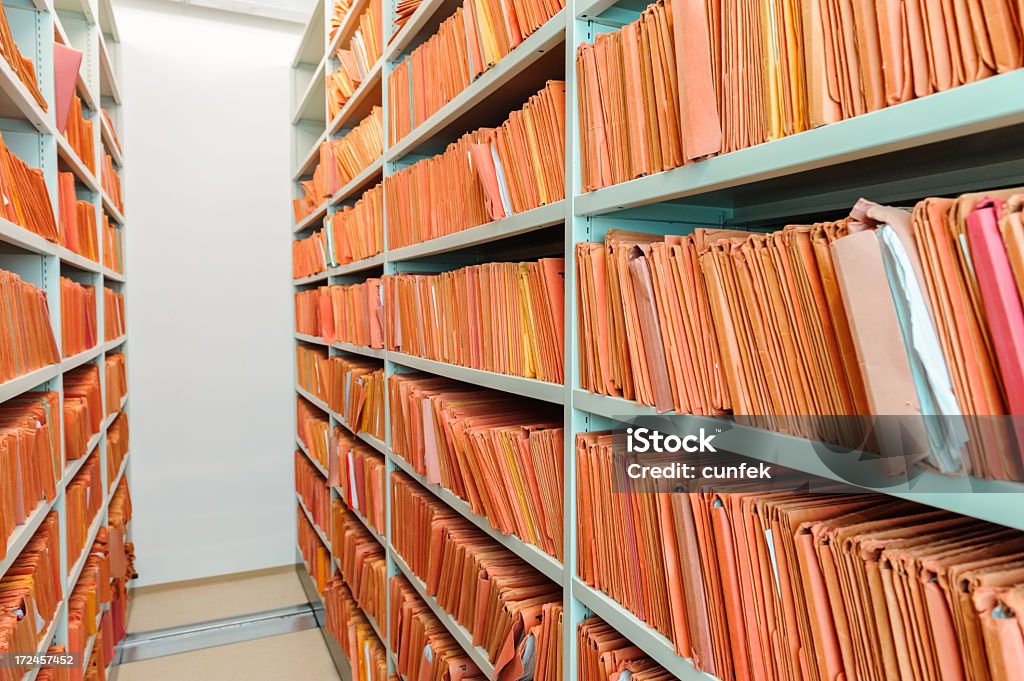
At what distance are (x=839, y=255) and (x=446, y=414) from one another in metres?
1.09

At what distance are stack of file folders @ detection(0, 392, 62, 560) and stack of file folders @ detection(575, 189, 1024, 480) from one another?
1230 millimetres

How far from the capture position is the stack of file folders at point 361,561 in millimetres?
2307

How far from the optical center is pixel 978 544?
0.63 metres

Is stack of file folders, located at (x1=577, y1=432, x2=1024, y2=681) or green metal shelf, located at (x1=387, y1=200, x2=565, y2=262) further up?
green metal shelf, located at (x1=387, y1=200, x2=565, y2=262)

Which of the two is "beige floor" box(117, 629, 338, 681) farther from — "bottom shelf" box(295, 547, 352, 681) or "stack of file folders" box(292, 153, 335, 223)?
"stack of file folders" box(292, 153, 335, 223)

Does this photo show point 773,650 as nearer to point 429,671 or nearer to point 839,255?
point 839,255

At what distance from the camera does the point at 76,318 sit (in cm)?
220

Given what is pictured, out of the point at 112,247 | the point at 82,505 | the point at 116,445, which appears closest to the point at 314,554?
the point at 116,445

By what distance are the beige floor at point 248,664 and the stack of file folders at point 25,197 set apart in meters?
1.96

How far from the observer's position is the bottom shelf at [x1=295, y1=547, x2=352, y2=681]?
2.79m

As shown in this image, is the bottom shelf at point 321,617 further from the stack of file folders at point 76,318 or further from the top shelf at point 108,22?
the top shelf at point 108,22

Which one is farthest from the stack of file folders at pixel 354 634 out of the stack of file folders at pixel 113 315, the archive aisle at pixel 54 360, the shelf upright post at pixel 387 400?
the stack of file folders at pixel 113 315

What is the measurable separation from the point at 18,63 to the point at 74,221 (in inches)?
27.9

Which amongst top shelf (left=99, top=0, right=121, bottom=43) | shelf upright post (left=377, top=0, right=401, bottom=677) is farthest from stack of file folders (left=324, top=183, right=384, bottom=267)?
top shelf (left=99, top=0, right=121, bottom=43)
